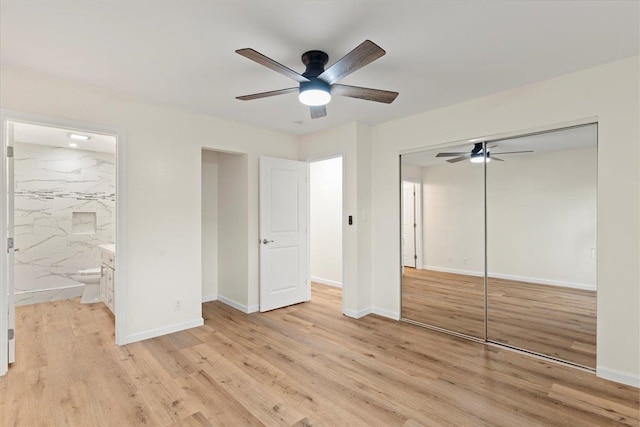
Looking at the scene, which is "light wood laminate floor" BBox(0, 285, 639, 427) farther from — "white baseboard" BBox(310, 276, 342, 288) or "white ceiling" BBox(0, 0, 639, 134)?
"white ceiling" BBox(0, 0, 639, 134)

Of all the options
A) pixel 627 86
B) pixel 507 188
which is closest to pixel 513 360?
pixel 507 188

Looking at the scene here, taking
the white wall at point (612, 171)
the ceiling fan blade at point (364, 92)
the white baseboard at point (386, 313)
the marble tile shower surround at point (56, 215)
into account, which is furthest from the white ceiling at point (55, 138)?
the white wall at point (612, 171)

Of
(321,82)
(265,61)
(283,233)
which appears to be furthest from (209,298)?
(265,61)

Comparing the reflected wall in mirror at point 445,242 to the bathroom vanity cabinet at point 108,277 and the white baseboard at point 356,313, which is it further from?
the bathroom vanity cabinet at point 108,277

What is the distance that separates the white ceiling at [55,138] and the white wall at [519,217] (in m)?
4.16

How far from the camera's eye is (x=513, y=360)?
9.41 ft

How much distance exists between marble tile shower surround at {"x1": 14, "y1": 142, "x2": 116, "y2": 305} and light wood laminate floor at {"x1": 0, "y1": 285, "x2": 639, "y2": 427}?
1501 millimetres

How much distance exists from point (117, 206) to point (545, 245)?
421 cm

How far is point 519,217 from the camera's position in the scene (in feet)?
10.6

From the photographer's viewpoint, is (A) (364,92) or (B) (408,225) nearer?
(A) (364,92)

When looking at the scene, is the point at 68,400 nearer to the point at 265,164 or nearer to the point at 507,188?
the point at 265,164

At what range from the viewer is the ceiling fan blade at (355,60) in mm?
1788

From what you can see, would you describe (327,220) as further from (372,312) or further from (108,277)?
(108,277)

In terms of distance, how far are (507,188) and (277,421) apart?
2.96 metres
